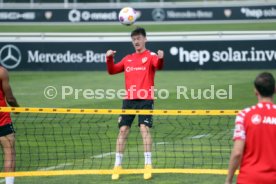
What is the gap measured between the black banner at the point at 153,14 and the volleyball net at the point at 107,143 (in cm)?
2856

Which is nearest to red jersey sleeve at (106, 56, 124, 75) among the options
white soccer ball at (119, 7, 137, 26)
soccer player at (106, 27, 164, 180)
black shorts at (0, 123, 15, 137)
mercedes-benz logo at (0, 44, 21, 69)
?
soccer player at (106, 27, 164, 180)

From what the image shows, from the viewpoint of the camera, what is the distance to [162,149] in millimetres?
14641

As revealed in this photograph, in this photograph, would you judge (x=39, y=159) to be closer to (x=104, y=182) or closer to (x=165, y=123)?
(x=104, y=182)

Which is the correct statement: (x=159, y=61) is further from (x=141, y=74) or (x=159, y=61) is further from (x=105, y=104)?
(x=105, y=104)

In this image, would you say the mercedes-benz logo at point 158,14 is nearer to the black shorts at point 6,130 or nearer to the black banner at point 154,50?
the black banner at point 154,50

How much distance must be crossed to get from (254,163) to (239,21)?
4005 cm

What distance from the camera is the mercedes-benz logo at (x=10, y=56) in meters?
28.2

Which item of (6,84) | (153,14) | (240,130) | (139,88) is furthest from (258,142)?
(153,14)

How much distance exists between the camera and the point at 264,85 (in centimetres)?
743

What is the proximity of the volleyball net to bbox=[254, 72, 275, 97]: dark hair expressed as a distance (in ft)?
13.1

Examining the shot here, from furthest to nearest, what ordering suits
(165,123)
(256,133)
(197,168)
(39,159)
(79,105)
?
1. (79,105)
2. (165,123)
3. (39,159)
4. (197,168)
5. (256,133)

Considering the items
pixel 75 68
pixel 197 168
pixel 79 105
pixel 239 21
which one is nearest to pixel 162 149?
pixel 197 168

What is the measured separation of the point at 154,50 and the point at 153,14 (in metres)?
20.4

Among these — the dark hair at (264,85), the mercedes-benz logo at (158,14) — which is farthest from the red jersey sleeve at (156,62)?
the mercedes-benz logo at (158,14)
